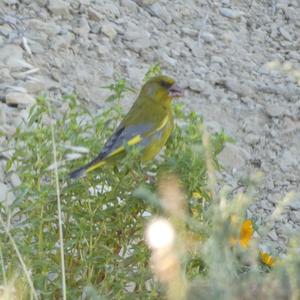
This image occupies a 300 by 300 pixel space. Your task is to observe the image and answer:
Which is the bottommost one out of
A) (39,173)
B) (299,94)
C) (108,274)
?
(299,94)

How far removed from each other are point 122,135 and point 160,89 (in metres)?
0.59

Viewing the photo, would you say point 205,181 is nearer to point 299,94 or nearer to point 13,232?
point 13,232

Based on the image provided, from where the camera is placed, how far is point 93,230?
324 centimetres

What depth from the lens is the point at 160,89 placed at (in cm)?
411

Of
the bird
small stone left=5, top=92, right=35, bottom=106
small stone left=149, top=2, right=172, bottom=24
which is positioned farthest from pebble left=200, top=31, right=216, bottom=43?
the bird

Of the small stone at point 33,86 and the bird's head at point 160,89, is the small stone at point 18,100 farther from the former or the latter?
the bird's head at point 160,89

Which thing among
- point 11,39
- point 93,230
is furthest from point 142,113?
point 11,39

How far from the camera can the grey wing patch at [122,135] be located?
341 cm

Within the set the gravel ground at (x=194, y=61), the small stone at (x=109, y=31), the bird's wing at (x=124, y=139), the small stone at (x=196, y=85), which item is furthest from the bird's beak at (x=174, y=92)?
the small stone at (x=109, y=31)

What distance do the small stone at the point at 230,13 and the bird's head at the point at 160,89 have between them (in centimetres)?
256

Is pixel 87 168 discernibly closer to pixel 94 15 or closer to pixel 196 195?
pixel 196 195

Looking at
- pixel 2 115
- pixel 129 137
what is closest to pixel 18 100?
pixel 2 115

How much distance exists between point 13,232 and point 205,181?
0.75 m

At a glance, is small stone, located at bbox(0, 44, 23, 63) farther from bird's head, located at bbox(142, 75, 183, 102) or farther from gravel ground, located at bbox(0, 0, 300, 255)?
bird's head, located at bbox(142, 75, 183, 102)
